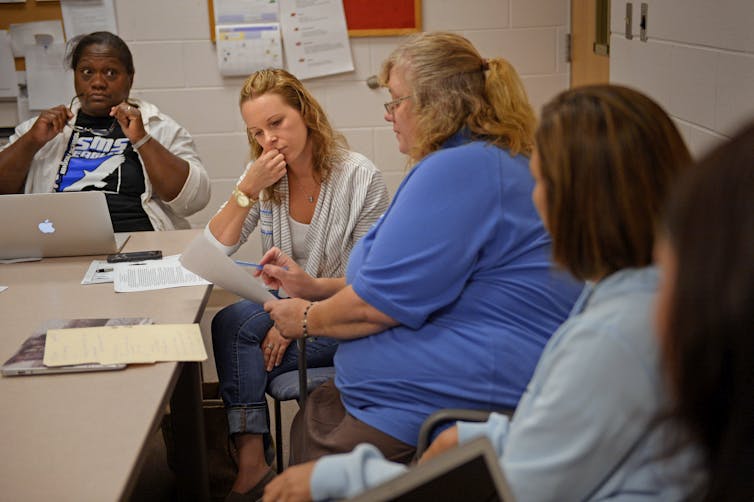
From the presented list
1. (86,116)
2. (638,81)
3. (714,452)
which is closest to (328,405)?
(714,452)

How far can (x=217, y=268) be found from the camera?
2117 mm

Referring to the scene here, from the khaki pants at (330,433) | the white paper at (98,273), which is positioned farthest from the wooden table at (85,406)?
the khaki pants at (330,433)

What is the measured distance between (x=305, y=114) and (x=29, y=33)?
1.91 m

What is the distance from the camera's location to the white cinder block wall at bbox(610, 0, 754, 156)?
2.08 meters

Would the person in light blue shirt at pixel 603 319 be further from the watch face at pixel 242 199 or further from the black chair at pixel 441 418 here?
the watch face at pixel 242 199

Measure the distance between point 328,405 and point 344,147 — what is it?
88 centimetres

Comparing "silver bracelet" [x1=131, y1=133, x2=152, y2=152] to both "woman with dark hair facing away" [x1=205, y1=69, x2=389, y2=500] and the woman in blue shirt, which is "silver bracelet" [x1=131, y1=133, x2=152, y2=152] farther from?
the woman in blue shirt

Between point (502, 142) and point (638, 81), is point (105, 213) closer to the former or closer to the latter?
point (502, 142)

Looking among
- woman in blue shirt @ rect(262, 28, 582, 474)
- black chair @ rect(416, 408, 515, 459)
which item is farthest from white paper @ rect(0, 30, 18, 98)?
black chair @ rect(416, 408, 515, 459)

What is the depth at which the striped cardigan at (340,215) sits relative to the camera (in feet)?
8.07

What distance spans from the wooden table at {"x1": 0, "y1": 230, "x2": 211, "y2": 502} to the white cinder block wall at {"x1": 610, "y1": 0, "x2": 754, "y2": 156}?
131cm

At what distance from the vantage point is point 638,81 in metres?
2.81

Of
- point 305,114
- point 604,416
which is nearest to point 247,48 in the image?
point 305,114

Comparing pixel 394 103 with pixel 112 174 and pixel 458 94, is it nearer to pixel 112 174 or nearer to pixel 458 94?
pixel 458 94
